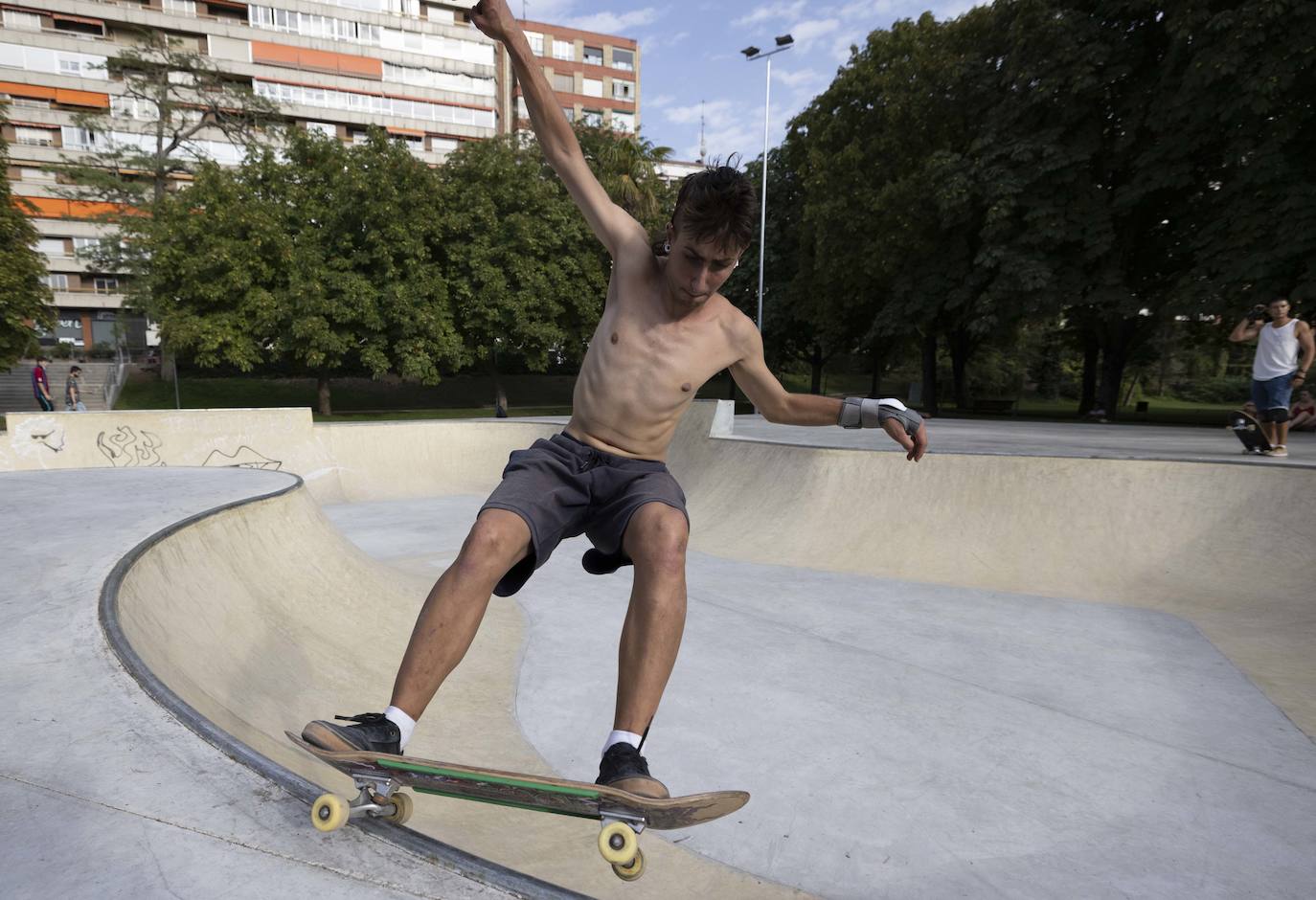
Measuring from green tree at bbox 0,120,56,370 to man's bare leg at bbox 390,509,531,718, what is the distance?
26857 millimetres

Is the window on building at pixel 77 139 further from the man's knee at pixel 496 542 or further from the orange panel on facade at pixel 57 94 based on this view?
the man's knee at pixel 496 542

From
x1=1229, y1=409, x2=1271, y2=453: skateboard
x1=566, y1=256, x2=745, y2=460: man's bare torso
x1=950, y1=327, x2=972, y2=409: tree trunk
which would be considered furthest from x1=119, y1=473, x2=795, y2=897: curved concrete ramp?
x1=950, y1=327, x2=972, y2=409: tree trunk

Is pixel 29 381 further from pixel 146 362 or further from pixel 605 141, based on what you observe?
pixel 605 141

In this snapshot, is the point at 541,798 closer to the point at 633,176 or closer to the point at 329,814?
the point at 329,814

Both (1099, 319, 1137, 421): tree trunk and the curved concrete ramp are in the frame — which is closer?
the curved concrete ramp

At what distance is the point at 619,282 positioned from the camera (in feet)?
9.18

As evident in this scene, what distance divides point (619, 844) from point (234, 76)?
55.4 meters

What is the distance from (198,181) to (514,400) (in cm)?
1679

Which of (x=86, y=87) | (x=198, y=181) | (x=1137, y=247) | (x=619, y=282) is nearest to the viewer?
(x=619, y=282)

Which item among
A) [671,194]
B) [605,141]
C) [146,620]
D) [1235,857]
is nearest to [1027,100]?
[671,194]

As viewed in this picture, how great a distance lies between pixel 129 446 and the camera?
13.3m

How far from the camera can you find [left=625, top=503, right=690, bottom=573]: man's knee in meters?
2.33

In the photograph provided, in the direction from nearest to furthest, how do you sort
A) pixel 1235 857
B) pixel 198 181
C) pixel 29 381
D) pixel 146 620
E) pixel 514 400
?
pixel 1235 857
pixel 146 620
pixel 198 181
pixel 29 381
pixel 514 400

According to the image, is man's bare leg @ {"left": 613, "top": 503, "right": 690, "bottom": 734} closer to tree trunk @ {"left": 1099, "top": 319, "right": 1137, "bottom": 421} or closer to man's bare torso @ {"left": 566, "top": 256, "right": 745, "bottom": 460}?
man's bare torso @ {"left": 566, "top": 256, "right": 745, "bottom": 460}
